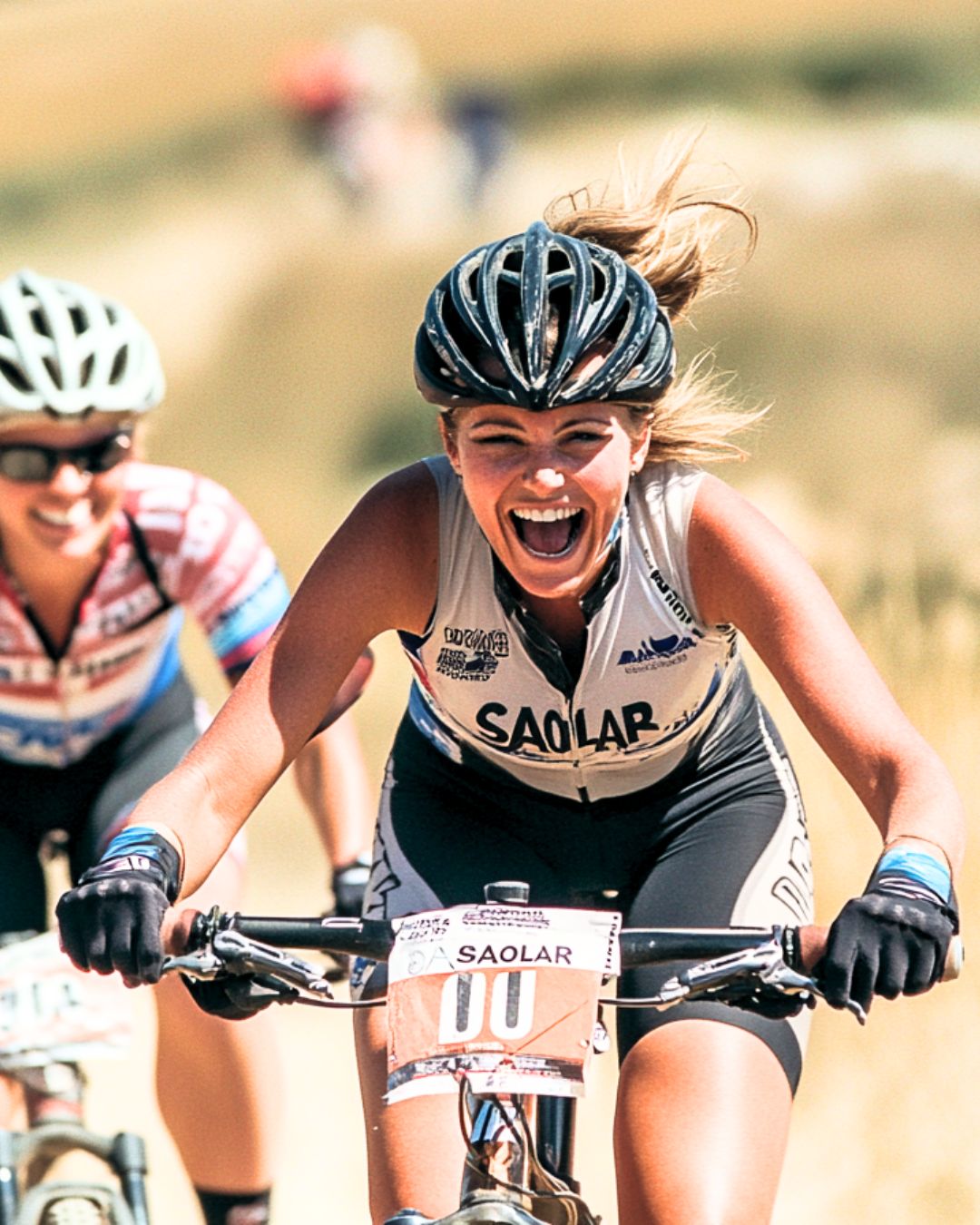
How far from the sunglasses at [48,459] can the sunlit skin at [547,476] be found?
198 cm

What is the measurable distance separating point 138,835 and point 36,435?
2153 millimetres

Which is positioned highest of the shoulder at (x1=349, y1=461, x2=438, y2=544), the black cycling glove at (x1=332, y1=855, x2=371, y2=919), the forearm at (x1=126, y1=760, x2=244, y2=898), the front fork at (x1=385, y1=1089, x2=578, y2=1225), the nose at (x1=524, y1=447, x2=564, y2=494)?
the shoulder at (x1=349, y1=461, x2=438, y2=544)

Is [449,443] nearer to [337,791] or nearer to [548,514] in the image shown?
[548,514]

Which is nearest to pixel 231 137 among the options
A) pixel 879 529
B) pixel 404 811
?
pixel 879 529

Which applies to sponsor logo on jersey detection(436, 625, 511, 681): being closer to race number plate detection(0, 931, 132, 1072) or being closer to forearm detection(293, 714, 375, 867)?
race number plate detection(0, 931, 132, 1072)

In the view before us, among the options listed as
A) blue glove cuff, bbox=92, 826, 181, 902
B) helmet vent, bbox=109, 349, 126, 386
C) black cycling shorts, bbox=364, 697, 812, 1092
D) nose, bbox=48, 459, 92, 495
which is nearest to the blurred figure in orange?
helmet vent, bbox=109, 349, 126, 386

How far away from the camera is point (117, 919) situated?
122 inches

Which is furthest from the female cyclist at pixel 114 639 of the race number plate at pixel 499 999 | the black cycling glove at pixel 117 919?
the race number plate at pixel 499 999

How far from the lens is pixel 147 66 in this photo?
26.4 m

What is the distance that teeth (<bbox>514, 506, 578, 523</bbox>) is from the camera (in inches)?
133

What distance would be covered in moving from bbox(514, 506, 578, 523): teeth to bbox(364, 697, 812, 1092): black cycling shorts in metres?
0.72

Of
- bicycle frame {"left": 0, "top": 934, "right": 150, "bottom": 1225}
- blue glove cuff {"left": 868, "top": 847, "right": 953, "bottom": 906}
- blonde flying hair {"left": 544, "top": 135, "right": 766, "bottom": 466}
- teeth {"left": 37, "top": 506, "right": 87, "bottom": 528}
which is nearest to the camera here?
blue glove cuff {"left": 868, "top": 847, "right": 953, "bottom": 906}

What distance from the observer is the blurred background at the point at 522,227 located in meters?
7.84

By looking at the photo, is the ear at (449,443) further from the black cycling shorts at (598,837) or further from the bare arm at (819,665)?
the black cycling shorts at (598,837)
